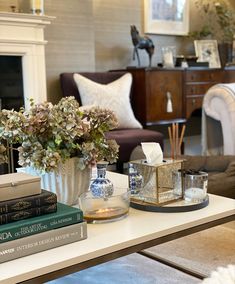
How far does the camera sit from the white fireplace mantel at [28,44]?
350cm

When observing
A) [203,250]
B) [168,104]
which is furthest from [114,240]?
[168,104]

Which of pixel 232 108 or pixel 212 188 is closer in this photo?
pixel 212 188

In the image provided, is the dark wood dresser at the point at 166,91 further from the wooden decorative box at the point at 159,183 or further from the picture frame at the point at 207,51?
the wooden decorative box at the point at 159,183

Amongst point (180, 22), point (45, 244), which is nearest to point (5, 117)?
point (45, 244)

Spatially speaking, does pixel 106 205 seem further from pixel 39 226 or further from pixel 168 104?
pixel 168 104

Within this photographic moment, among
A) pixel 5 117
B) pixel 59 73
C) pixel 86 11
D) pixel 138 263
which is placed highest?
pixel 86 11

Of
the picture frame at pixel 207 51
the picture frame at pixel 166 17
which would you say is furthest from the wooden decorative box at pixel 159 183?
the picture frame at pixel 207 51

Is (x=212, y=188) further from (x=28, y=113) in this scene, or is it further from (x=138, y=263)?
(x=28, y=113)

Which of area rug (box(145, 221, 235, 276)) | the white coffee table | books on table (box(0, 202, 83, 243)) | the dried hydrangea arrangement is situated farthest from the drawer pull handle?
books on table (box(0, 202, 83, 243))

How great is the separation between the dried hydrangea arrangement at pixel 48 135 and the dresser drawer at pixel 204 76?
10.2 feet

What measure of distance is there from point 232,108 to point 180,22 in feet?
6.31

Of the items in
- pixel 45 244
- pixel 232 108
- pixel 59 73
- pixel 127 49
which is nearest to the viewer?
pixel 45 244

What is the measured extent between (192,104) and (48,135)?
322 cm

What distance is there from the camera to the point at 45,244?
3.83 feet
